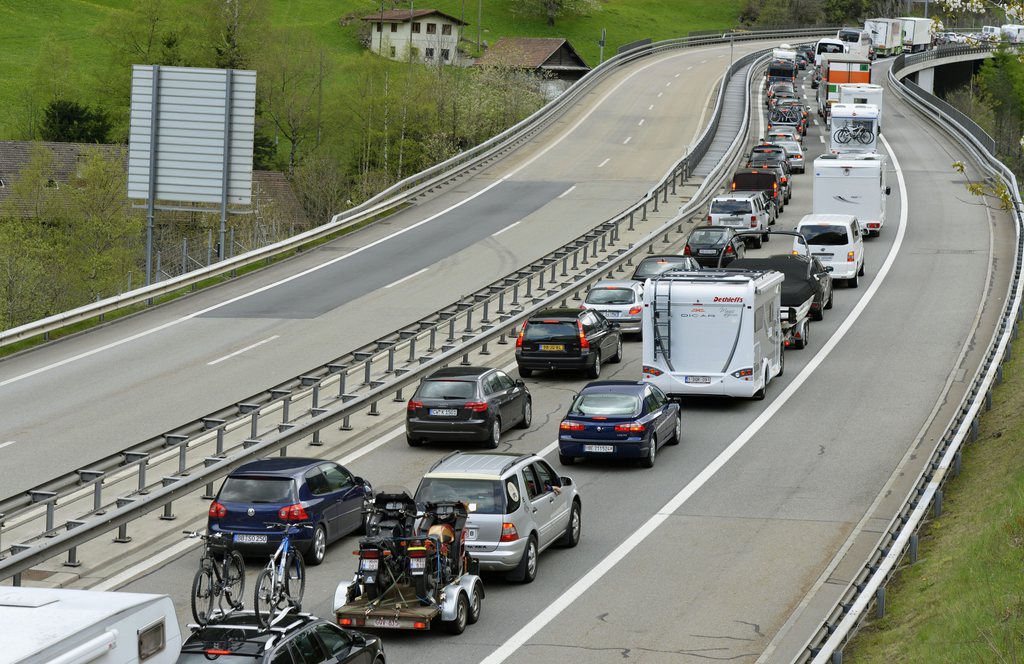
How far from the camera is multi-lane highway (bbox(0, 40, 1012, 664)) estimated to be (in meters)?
17.2

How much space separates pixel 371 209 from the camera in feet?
172

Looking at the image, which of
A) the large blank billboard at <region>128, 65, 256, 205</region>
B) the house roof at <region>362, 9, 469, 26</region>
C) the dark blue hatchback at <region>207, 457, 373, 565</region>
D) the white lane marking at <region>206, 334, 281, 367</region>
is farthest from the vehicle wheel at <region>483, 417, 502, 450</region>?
the house roof at <region>362, 9, 469, 26</region>

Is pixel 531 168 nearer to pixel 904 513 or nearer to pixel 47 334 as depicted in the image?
pixel 47 334

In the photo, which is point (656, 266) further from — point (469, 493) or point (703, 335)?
point (469, 493)

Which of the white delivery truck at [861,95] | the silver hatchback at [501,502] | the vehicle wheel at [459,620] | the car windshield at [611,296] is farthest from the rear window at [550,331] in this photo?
the white delivery truck at [861,95]

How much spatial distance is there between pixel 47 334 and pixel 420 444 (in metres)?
13.4

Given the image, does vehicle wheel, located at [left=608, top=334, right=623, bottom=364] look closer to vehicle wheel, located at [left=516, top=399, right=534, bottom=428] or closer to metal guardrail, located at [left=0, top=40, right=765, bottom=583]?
metal guardrail, located at [left=0, top=40, right=765, bottom=583]

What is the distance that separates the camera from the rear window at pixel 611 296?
3547 cm

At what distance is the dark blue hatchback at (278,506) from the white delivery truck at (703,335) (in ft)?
32.7

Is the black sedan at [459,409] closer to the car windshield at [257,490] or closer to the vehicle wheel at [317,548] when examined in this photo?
the vehicle wheel at [317,548]

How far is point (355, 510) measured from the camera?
2059cm

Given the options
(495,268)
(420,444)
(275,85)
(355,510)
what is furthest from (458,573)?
(275,85)

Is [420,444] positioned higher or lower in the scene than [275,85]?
lower

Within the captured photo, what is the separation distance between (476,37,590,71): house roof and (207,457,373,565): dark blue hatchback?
10078 cm
